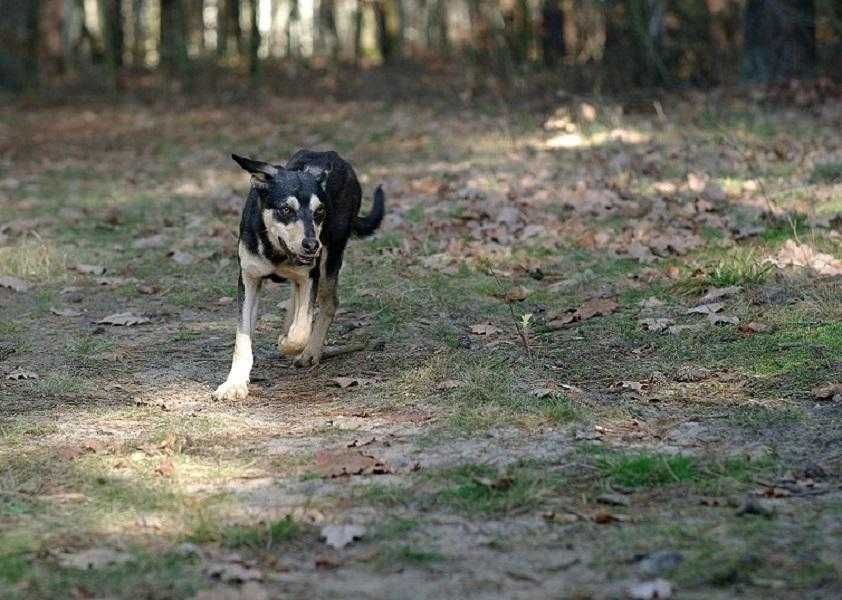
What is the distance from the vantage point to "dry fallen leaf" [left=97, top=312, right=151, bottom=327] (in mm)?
9172

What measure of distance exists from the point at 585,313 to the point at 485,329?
2.34ft

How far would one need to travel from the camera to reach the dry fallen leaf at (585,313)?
28.5ft

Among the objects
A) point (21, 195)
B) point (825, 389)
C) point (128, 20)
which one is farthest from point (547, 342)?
point (128, 20)

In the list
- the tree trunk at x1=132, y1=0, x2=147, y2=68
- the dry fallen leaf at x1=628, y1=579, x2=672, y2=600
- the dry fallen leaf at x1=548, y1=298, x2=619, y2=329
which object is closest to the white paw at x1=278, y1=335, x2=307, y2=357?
the dry fallen leaf at x1=548, y1=298, x2=619, y2=329

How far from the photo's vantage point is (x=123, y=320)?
30.1 ft

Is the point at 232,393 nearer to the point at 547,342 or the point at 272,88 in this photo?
the point at 547,342

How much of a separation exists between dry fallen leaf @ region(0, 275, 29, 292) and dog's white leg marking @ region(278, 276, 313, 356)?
10.5 ft

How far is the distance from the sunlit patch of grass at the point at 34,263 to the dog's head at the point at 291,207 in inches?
146

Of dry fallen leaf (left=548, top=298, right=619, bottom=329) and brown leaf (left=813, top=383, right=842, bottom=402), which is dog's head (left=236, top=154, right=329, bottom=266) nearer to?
dry fallen leaf (left=548, top=298, right=619, bottom=329)

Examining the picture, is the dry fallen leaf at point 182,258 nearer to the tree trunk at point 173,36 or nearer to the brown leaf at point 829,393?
the brown leaf at point 829,393

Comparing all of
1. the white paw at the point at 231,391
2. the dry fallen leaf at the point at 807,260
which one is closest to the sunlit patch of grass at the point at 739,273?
the dry fallen leaf at the point at 807,260

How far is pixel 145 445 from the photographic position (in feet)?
20.7

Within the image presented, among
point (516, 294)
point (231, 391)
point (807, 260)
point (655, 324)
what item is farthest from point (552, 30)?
point (231, 391)

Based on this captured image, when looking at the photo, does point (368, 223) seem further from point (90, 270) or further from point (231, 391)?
point (90, 270)
